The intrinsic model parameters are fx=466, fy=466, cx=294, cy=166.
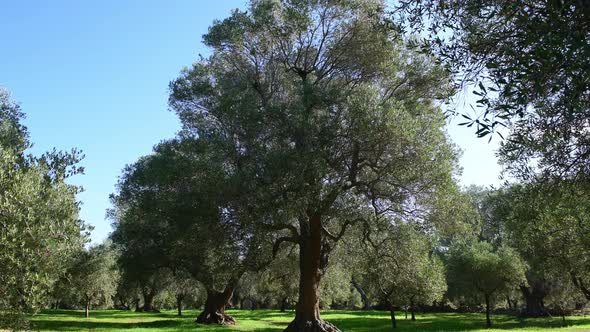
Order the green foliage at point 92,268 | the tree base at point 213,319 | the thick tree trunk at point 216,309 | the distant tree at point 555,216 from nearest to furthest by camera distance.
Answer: the distant tree at point 555,216, the tree base at point 213,319, the thick tree trunk at point 216,309, the green foliage at point 92,268

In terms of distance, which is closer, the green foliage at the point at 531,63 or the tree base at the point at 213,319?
the green foliage at the point at 531,63

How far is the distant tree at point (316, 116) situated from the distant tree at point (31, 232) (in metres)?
8.21

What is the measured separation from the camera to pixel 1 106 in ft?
68.6

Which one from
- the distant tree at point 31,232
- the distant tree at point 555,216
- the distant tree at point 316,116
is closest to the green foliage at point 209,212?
the distant tree at point 316,116

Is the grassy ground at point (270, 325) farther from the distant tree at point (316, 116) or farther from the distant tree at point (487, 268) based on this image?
the distant tree at point (316, 116)

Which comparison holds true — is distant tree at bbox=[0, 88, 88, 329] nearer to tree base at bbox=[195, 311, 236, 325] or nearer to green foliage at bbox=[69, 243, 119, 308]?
tree base at bbox=[195, 311, 236, 325]

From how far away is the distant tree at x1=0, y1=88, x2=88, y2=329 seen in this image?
1169 centimetres

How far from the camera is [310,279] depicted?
83.1 feet

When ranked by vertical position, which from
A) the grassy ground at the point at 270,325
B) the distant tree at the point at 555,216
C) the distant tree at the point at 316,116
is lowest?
the grassy ground at the point at 270,325

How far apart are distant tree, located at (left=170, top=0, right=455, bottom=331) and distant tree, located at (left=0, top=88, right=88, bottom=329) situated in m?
8.21

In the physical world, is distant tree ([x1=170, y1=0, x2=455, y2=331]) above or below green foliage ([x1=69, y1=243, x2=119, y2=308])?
above

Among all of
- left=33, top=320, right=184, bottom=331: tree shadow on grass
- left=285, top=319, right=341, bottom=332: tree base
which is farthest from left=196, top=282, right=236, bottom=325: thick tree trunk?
left=285, top=319, right=341, bottom=332: tree base

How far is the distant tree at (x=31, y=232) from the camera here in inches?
460

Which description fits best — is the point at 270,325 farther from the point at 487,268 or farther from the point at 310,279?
the point at 487,268
